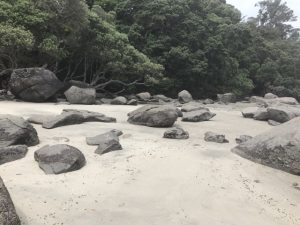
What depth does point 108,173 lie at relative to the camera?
748 centimetres

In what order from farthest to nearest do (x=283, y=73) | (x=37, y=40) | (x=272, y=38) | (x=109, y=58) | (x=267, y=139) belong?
(x=272, y=38), (x=283, y=73), (x=109, y=58), (x=37, y=40), (x=267, y=139)

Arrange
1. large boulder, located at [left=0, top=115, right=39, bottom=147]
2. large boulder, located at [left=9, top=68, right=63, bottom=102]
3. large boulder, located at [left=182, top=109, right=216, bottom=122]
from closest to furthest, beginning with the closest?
large boulder, located at [left=0, top=115, right=39, bottom=147], large boulder, located at [left=182, top=109, right=216, bottom=122], large boulder, located at [left=9, top=68, right=63, bottom=102]

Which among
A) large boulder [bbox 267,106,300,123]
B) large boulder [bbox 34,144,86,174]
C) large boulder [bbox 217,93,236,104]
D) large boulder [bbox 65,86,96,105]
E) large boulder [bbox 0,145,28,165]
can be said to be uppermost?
large boulder [bbox 267,106,300,123]

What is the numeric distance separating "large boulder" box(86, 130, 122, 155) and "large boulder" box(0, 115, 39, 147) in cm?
116

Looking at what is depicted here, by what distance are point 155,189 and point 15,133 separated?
3.24 m

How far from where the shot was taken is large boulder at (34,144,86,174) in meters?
7.33

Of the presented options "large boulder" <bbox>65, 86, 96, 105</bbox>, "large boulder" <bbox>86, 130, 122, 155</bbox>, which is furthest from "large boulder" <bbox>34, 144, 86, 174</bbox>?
"large boulder" <bbox>65, 86, 96, 105</bbox>

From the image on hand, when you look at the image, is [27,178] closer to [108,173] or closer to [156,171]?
[108,173]

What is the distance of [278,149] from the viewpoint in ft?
28.8

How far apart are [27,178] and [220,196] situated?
3131 mm

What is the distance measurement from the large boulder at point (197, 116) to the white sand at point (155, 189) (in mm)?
3790

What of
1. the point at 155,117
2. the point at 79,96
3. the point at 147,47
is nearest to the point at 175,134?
the point at 155,117

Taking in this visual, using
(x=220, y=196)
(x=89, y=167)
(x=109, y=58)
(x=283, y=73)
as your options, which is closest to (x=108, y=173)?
(x=89, y=167)

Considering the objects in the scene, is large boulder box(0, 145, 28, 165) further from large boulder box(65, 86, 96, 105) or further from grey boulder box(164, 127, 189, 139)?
large boulder box(65, 86, 96, 105)
